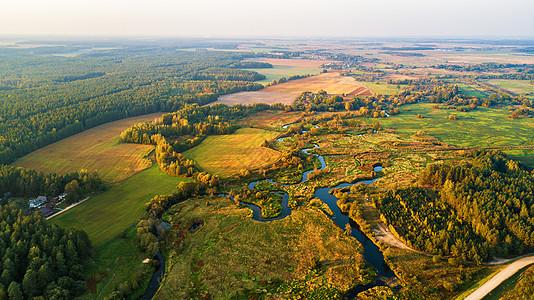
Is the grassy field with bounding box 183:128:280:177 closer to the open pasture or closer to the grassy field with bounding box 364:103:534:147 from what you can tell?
the open pasture

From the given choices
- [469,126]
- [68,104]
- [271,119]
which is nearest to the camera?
[469,126]

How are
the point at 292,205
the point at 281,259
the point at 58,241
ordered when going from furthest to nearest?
the point at 292,205
the point at 281,259
the point at 58,241

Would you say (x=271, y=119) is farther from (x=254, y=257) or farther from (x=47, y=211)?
(x=47, y=211)

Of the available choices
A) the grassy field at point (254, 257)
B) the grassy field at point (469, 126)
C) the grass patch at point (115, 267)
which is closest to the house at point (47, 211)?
the grass patch at point (115, 267)

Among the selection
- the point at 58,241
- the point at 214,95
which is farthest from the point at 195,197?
the point at 214,95

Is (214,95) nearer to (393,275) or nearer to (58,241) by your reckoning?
(58,241)

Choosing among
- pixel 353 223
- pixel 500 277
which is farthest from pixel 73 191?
pixel 500 277
